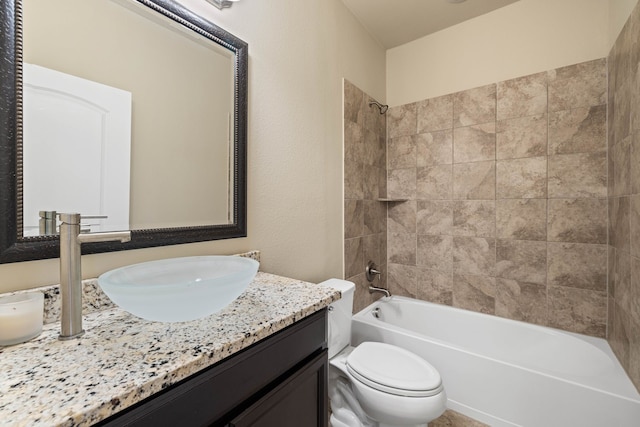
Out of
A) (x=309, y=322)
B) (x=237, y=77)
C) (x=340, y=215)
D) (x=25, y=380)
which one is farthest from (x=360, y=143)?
(x=25, y=380)

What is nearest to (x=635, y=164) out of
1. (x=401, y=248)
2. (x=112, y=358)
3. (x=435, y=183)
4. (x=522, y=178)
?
(x=522, y=178)

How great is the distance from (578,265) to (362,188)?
4.89 feet

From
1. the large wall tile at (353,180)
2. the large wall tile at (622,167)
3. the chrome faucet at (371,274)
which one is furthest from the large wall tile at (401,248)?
the large wall tile at (622,167)

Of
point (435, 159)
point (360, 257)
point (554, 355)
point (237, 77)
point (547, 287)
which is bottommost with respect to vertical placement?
point (554, 355)

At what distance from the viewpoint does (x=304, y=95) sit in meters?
1.60

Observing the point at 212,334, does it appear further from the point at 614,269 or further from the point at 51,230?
the point at 614,269

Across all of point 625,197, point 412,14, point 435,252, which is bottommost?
point 435,252

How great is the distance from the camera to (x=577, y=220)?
5.78ft

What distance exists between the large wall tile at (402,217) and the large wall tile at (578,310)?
1031mm

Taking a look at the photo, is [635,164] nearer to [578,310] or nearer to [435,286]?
[578,310]

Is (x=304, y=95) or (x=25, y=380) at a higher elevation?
(x=304, y=95)

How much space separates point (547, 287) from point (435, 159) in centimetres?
120

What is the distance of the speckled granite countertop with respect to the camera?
1.30ft

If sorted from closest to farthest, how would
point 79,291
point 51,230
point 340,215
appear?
point 79,291 < point 51,230 < point 340,215
